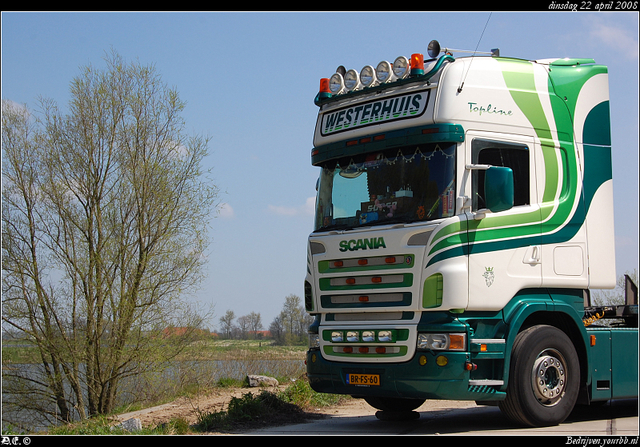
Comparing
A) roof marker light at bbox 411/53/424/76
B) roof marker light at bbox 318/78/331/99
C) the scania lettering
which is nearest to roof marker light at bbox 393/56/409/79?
roof marker light at bbox 411/53/424/76

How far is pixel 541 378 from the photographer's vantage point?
311 inches

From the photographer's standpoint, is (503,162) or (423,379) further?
(503,162)

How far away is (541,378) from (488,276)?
4.87ft

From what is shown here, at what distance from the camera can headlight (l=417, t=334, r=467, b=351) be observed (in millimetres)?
7309

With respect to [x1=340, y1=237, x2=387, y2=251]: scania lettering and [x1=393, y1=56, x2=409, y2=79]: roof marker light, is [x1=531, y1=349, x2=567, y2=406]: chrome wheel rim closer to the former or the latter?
[x1=340, y1=237, x2=387, y2=251]: scania lettering

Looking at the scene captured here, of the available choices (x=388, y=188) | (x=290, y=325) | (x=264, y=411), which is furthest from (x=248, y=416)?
(x=290, y=325)

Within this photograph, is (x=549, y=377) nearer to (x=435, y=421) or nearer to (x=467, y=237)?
(x=435, y=421)

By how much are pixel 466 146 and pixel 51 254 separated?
53.0ft

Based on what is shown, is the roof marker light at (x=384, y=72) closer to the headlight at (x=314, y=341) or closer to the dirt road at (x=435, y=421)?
the headlight at (x=314, y=341)

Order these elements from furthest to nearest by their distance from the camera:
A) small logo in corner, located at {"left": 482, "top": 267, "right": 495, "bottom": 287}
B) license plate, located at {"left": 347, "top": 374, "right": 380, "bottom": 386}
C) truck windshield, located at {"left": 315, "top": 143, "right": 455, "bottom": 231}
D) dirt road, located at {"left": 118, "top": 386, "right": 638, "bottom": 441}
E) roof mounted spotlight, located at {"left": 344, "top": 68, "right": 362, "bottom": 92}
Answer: roof mounted spotlight, located at {"left": 344, "top": 68, "right": 362, "bottom": 92}
dirt road, located at {"left": 118, "top": 386, "right": 638, "bottom": 441}
license plate, located at {"left": 347, "top": 374, "right": 380, "bottom": 386}
truck windshield, located at {"left": 315, "top": 143, "right": 455, "bottom": 231}
small logo in corner, located at {"left": 482, "top": 267, "right": 495, "bottom": 287}

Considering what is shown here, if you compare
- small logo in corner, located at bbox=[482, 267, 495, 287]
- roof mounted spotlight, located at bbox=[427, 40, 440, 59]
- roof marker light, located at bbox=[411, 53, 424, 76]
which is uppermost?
roof mounted spotlight, located at bbox=[427, 40, 440, 59]

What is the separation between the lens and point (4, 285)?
64.4ft

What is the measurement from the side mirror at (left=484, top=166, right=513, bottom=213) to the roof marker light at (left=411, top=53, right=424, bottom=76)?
5.03 feet

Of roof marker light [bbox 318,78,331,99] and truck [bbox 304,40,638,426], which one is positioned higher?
roof marker light [bbox 318,78,331,99]
